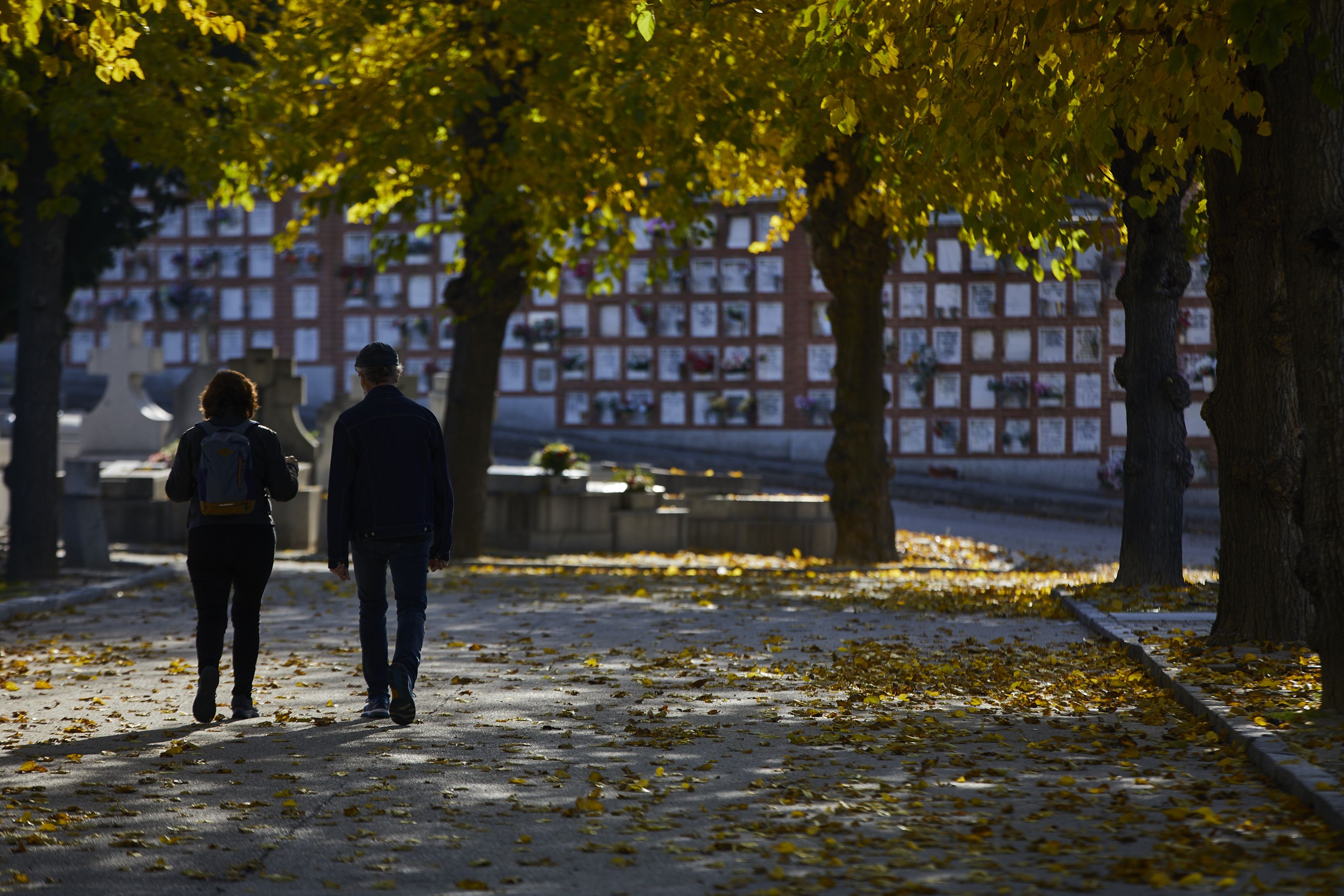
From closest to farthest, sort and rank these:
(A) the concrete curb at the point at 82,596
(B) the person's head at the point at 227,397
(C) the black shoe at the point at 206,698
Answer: (C) the black shoe at the point at 206,698 < (B) the person's head at the point at 227,397 < (A) the concrete curb at the point at 82,596

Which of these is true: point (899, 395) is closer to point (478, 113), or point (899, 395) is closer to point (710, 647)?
point (478, 113)

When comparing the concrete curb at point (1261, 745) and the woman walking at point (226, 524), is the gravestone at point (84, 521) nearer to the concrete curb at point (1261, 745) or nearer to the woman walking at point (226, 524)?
the woman walking at point (226, 524)

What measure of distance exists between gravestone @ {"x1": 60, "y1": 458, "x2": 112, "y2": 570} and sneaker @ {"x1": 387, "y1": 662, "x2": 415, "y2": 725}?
9.09 m

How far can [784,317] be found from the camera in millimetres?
38562

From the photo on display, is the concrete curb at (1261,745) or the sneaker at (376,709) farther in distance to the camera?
the sneaker at (376,709)

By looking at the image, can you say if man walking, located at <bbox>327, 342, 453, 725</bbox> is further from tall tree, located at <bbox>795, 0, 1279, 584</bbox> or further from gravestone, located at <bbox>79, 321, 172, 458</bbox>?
gravestone, located at <bbox>79, 321, 172, 458</bbox>

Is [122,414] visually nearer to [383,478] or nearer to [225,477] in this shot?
[225,477]

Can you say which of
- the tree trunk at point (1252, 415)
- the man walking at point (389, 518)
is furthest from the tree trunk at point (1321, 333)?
the man walking at point (389, 518)

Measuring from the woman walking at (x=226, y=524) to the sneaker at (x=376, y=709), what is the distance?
53cm

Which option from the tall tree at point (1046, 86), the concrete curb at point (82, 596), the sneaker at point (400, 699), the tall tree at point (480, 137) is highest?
the tall tree at point (480, 137)

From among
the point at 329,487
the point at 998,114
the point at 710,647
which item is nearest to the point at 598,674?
the point at 710,647

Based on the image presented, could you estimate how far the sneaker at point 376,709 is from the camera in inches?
280

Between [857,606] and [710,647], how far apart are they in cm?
316

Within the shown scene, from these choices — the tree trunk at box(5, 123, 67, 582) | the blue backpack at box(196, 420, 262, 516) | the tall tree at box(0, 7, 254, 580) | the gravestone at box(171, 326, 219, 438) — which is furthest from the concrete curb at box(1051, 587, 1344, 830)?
the gravestone at box(171, 326, 219, 438)
